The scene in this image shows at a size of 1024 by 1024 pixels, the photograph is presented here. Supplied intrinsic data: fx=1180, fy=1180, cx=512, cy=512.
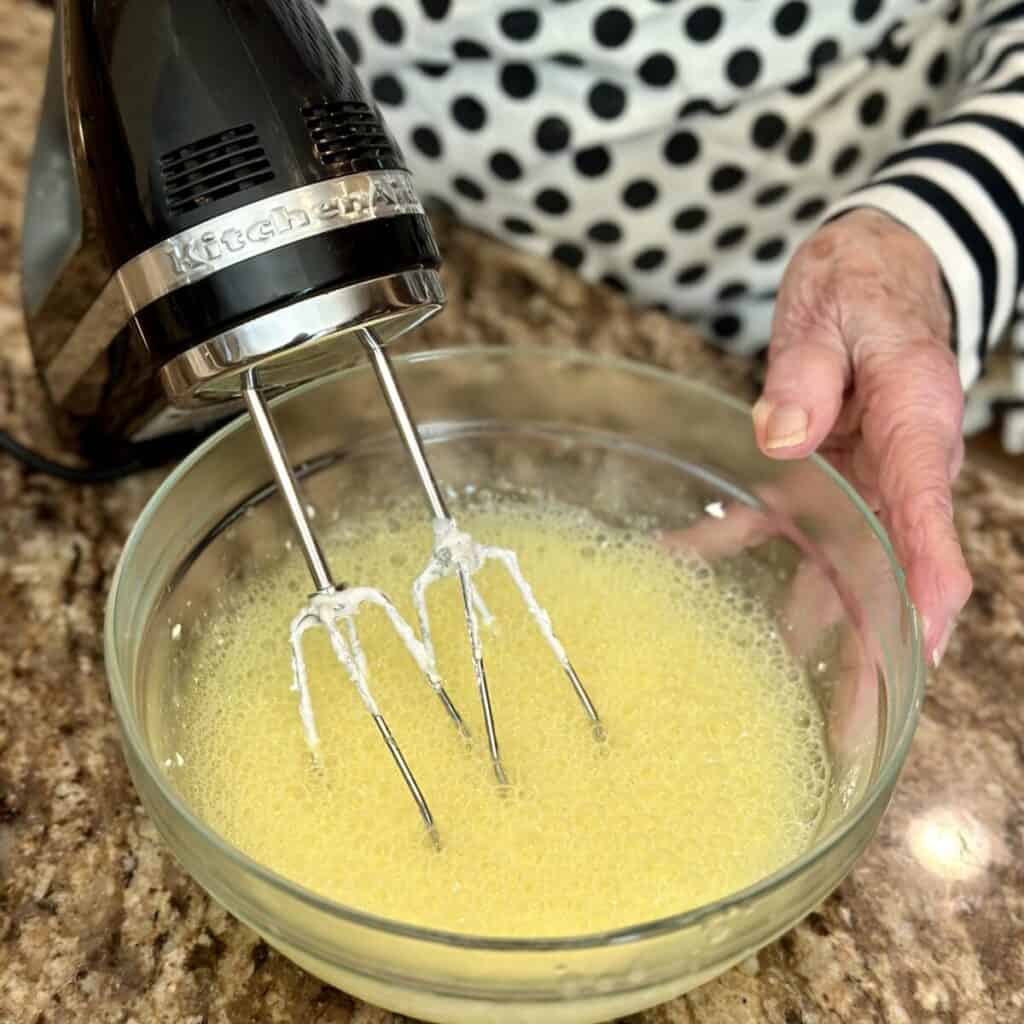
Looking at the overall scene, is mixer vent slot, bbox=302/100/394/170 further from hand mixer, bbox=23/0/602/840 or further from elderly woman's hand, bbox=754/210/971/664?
elderly woman's hand, bbox=754/210/971/664

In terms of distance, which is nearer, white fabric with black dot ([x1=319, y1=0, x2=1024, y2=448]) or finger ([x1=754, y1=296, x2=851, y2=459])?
finger ([x1=754, y1=296, x2=851, y2=459])

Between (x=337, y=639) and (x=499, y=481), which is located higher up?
(x=337, y=639)

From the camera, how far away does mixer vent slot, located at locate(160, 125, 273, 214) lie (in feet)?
1.50

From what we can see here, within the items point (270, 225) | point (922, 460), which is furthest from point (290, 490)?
point (922, 460)

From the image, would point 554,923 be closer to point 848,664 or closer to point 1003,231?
point 848,664

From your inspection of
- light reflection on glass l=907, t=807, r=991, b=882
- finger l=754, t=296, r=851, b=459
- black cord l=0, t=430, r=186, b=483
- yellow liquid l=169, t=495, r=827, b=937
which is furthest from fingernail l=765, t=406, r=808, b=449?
black cord l=0, t=430, r=186, b=483

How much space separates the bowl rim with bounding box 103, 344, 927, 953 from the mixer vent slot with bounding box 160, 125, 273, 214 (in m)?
0.18

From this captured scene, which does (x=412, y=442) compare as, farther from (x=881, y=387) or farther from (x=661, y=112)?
(x=661, y=112)

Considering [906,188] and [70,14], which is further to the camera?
[906,188]

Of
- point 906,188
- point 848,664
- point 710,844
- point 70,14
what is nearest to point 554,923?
point 710,844

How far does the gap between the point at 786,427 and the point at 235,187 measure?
13.1 inches

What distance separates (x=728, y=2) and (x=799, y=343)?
0.26 m

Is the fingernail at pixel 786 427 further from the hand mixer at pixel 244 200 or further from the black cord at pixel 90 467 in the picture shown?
the black cord at pixel 90 467

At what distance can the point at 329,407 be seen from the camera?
2.35 ft
